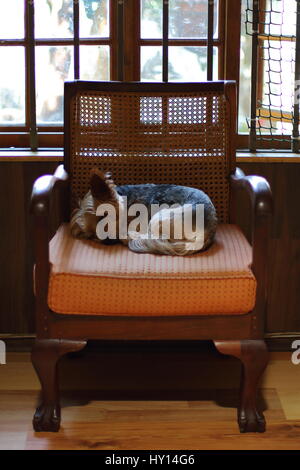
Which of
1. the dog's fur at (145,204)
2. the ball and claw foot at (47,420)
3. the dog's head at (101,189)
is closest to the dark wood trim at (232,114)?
the dog's fur at (145,204)

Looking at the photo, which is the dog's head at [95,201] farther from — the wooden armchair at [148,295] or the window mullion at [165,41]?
the window mullion at [165,41]

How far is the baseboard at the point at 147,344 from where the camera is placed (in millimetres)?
2838

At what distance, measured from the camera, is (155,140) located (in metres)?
2.63

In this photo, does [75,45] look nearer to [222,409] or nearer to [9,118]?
[9,118]

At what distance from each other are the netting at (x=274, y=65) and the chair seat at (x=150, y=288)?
82 centimetres

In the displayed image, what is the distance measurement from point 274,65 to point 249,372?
1252 mm

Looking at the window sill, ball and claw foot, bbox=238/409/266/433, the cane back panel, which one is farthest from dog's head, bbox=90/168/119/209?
ball and claw foot, bbox=238/409/266/433

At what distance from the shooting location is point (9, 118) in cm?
291

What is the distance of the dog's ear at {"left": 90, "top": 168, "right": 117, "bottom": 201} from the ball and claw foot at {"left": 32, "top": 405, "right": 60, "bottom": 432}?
0.67m

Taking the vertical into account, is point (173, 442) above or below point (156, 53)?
below

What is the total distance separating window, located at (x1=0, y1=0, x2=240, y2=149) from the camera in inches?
111

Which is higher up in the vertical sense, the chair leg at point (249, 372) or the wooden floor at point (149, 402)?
the chair leg at point (249, 372)

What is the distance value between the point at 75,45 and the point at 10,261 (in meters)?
0.83
